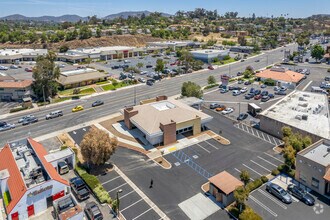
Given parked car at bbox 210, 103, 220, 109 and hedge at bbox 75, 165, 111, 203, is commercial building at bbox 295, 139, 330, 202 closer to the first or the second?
hedge at bbox 75, 165, 111, 203

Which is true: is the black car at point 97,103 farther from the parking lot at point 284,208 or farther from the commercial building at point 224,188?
the parking lot at point 284,208

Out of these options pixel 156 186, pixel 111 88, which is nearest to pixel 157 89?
pixel 111 88

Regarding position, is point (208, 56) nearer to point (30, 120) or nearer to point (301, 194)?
point (30, 120)

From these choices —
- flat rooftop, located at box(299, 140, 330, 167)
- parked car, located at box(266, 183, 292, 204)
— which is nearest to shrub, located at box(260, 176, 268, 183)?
parked car, located at box(266, 183, 292, 204)

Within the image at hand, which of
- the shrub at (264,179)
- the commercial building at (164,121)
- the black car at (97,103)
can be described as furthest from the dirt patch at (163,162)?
the black car at (97,103)

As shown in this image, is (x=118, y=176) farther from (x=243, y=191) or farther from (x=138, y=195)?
(x=243, y=191)

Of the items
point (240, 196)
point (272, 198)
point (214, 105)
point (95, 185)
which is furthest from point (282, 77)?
point (95, 185)
